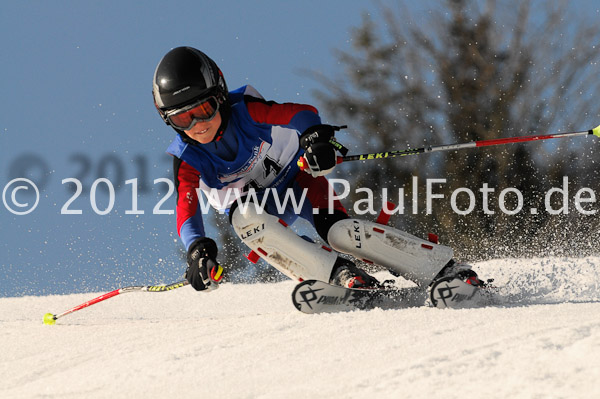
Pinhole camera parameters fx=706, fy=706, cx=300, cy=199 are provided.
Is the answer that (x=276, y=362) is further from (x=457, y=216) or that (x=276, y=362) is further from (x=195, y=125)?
(x=457, y=216)

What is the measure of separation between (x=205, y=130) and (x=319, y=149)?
69 centimetres

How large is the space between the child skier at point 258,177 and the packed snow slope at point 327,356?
0.46m

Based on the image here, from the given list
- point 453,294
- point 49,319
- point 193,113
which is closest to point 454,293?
point 453,294

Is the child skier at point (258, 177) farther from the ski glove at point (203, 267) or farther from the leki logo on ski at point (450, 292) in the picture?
the leki logo on ski at point (450, 292)

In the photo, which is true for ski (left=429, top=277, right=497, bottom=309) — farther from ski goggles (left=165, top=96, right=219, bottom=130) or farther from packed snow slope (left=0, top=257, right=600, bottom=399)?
ski goggles (left=165, top=96, right=219, bottom=130)

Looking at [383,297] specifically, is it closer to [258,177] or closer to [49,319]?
[258,177]

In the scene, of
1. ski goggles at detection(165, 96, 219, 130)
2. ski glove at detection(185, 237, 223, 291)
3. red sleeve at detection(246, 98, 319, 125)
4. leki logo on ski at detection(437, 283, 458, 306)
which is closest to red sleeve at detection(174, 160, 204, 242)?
ski glove at detection(185, 237, 223, 291)

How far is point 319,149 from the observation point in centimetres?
383

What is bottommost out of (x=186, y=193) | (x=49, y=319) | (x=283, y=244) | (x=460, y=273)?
(x=460, y=273)

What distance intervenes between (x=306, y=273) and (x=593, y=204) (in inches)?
346

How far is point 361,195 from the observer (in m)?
12.8

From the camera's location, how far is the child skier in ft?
12.8

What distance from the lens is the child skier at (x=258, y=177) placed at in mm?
3914

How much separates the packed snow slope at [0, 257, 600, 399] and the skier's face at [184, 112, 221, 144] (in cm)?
105
